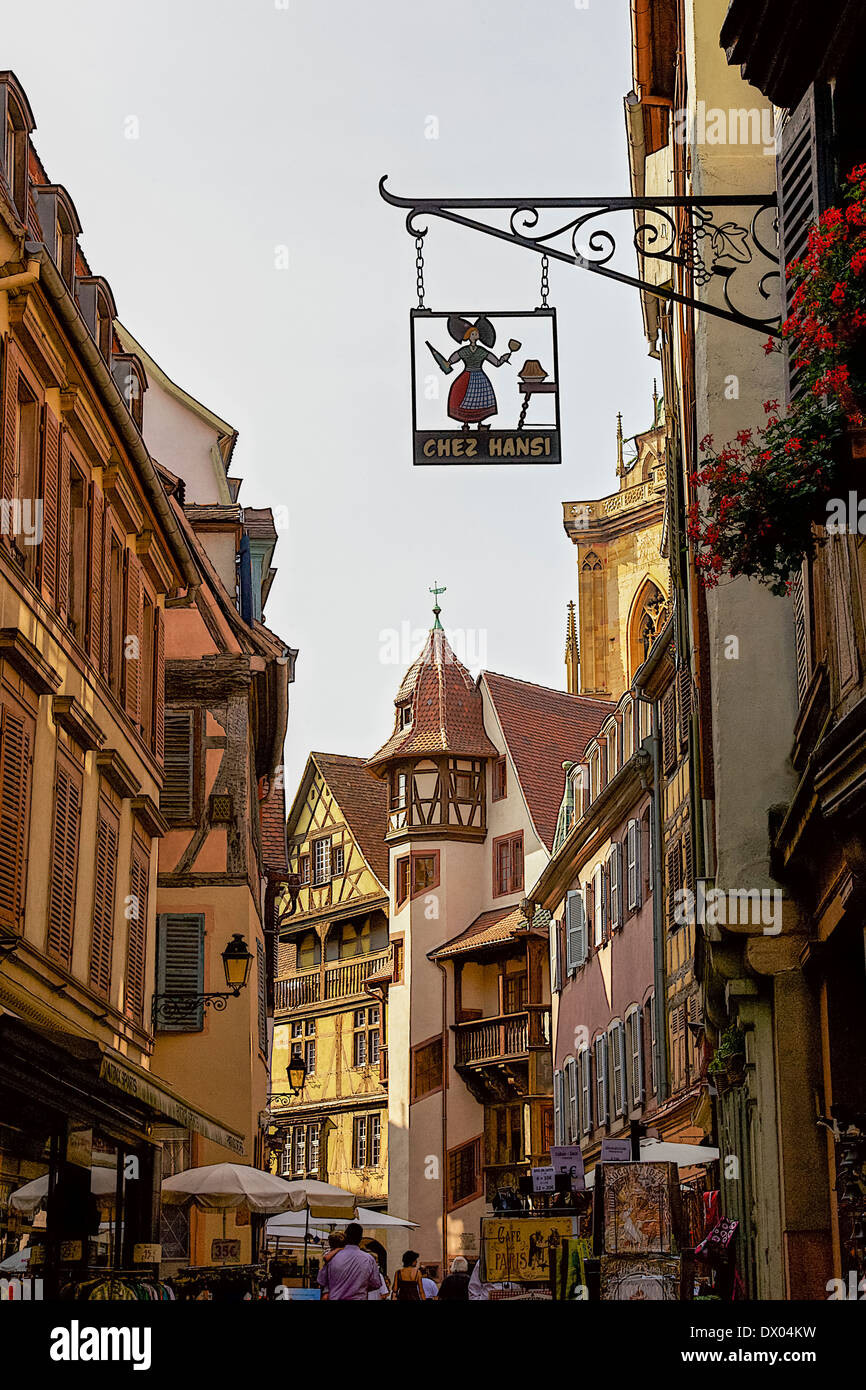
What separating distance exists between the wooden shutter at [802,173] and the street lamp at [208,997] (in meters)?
12.2

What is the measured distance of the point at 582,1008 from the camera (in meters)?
38.8

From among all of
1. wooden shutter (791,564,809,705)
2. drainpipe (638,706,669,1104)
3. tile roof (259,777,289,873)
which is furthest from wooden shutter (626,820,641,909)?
wooden shutter (791,564,809,705)

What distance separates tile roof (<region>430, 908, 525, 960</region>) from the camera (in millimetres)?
48188

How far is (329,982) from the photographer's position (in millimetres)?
57844

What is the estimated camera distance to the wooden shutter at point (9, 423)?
1304 cm

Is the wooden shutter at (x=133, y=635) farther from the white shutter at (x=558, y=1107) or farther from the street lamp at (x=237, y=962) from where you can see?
the white shutter at (x=558, y=1107)

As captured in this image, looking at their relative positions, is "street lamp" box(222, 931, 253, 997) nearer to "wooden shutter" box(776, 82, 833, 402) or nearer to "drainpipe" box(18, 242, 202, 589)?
"drainpipe" box(18, 242, 202, 589)

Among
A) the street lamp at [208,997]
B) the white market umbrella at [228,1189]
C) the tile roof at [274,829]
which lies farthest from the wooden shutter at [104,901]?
the tile roof at [274,829]

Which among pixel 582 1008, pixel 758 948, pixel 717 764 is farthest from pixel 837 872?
pixel 582 1008

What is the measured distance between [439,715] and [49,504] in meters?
39.8

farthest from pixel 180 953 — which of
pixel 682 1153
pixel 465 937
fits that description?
pixel 465 937

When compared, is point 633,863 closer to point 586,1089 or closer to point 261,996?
point 586,1089
